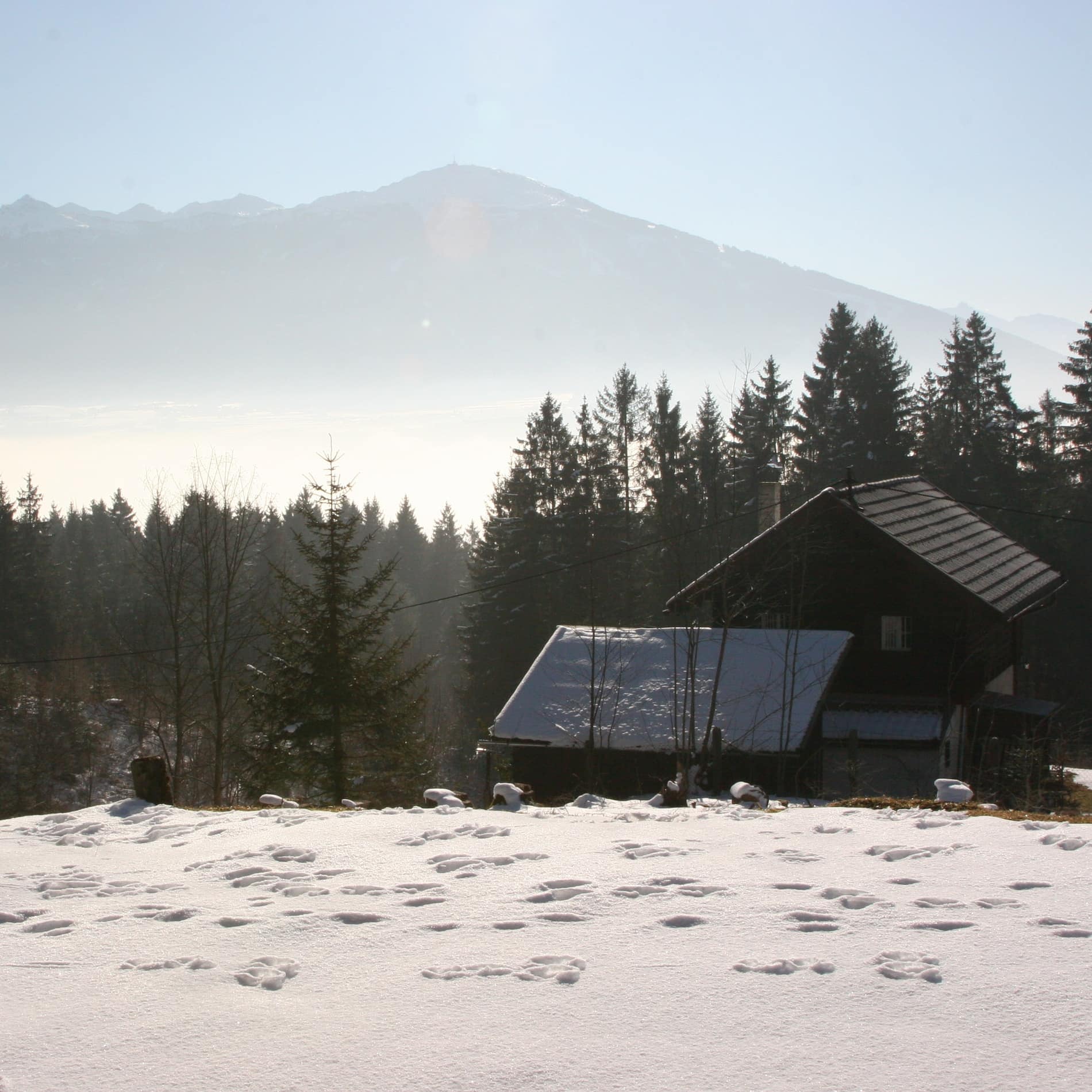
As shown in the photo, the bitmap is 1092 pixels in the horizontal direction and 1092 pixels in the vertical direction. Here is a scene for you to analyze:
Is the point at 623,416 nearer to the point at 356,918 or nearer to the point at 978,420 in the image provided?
the point at 978,420

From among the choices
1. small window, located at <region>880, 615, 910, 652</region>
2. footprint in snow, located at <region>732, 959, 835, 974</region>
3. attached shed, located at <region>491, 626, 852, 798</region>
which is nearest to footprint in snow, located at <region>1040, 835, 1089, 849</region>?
footprint in snow, located at <region>732, 959, 835, 974</region>

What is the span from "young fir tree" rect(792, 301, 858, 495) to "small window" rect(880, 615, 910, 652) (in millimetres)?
24865

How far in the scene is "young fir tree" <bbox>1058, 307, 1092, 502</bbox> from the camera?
147 ft

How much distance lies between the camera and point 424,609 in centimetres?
8556

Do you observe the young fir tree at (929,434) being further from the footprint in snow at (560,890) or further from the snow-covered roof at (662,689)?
the footprint in snow at (560,890)

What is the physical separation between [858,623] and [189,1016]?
20471mm

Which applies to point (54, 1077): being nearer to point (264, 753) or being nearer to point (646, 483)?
point (264, 753)

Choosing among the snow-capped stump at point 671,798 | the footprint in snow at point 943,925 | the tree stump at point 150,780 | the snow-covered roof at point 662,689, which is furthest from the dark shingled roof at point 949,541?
the footprint in snow at point 943,925

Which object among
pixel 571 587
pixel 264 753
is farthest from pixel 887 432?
pixel 264 753

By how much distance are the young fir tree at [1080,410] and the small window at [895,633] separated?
2718cm

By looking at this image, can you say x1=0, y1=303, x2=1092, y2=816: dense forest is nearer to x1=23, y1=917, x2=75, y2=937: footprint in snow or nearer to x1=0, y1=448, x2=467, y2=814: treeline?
x1=0, y1=448, x2=467, y2=814: treeline

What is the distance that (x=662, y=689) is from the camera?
18828mm

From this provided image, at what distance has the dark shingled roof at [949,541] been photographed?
21.7m

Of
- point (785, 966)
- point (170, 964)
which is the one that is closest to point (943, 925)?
point (785, 966)
